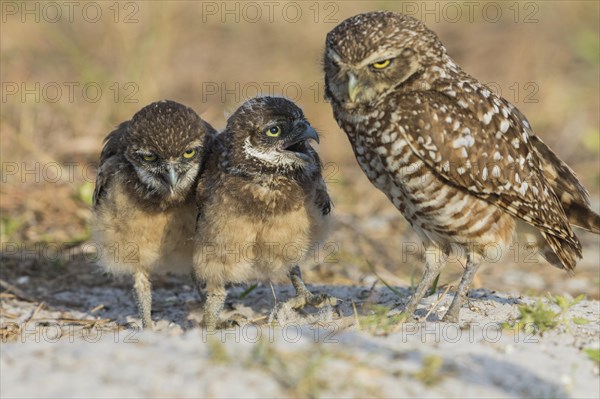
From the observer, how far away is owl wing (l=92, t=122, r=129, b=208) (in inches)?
229

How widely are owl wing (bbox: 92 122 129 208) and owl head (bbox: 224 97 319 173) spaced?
0.84 m

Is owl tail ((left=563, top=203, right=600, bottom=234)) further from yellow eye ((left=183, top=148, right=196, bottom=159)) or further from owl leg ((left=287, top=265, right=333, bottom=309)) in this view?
yellow eye ((left=183, top=148, right=196, bottom=159))

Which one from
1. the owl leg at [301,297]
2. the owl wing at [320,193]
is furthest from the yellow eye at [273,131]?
the owl leg at [301,297]

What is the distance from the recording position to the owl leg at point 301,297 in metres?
5.73

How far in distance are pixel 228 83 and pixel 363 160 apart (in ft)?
25.0

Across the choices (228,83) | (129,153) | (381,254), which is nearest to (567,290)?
(381,254)

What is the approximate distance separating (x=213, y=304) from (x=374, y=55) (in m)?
1.92

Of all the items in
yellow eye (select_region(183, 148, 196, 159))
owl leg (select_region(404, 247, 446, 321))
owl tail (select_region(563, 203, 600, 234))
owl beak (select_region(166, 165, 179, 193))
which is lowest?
owl leg (select_region(404, 247, 446, 321))

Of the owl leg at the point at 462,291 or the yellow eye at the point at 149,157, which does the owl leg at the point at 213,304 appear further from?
the owl leg at the point at 462,291

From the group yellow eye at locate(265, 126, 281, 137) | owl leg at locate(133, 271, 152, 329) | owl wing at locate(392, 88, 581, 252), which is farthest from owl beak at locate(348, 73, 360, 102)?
owl leg at locate(133, 271, 152, 329)

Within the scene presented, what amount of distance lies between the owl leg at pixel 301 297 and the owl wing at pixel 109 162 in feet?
4.54

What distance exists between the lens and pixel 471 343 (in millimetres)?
4113

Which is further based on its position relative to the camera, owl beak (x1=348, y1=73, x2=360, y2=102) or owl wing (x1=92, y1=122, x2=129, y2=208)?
owl wing (x1=92, y1=122, x2=129, y2=208)

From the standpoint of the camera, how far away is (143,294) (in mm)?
5918
